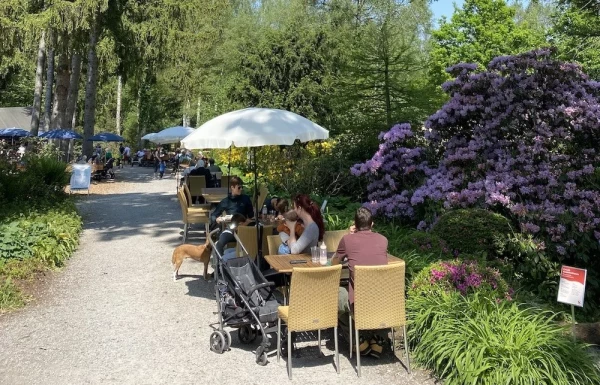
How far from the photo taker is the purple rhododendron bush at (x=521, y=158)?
23.1ft

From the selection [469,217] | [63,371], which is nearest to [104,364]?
[63,371]

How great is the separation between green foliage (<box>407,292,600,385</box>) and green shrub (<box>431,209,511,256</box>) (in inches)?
65.3

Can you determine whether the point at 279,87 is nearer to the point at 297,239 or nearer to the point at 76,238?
the point at 76,238

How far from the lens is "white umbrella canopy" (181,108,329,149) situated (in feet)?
19.4

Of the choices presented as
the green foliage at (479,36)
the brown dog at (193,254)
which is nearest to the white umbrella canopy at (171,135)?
the brown dog at (193,254)

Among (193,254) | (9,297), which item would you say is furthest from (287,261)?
(9,297)

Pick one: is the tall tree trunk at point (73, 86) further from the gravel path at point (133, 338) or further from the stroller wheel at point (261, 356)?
the stroller wheel at point (261, 356)

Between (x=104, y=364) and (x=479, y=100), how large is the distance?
672 cm

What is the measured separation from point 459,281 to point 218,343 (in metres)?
2.37

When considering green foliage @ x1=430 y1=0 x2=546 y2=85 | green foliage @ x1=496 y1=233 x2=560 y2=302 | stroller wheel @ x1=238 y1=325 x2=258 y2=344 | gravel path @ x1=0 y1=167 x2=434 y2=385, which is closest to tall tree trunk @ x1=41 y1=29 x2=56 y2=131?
gravel path @ x1=0 y1=167 x2=434 y2=385

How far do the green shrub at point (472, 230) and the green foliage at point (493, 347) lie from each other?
166 centimetres

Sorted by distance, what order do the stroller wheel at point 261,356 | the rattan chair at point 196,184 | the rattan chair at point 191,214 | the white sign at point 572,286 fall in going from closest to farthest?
the white sign at point 572,286 < the stroller wheel at point 261,356 < the rattan chair at point 191,214 < the rattan chair at point 196,184

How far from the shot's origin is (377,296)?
4.41 meters

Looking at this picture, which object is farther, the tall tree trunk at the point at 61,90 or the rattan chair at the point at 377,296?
the tall tree trunk at the point at 61,90
